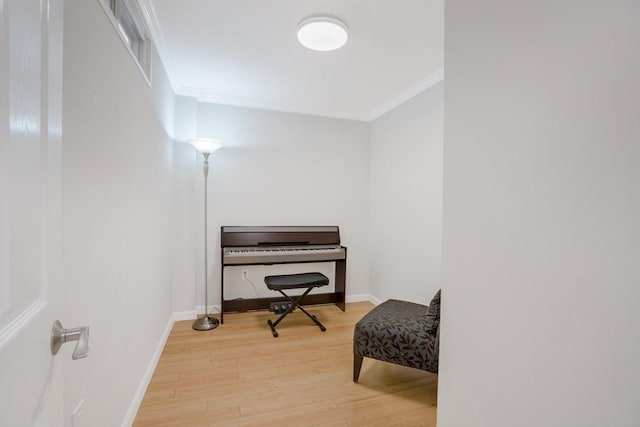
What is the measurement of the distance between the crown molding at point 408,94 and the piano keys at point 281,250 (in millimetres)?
1635

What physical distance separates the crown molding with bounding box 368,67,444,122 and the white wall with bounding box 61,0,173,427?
249 centimetres

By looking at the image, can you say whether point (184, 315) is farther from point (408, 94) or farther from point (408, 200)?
point (408, 94)

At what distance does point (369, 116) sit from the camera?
398cm

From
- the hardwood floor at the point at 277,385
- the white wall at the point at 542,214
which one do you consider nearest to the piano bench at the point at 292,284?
the hardwood floor at the point at 277,385

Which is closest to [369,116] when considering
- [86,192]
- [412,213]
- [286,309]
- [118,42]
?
[412,213]

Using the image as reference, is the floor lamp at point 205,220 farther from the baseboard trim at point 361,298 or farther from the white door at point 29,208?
the white door at point 29,208

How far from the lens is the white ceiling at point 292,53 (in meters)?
1.90

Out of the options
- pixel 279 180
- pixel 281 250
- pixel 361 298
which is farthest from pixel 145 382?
pixel 361 298

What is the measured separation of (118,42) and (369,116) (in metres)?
3.08

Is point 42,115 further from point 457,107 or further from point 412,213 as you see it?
point 412,213

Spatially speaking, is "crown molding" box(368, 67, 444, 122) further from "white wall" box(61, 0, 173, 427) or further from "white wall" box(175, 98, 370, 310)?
"white wall" box(61, 0, 173, 427)

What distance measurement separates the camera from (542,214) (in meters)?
0.75

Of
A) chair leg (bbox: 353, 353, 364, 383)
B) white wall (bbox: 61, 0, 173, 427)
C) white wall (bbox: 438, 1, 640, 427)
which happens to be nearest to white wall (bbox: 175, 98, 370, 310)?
white wall (bbox: 61, 0, 173, 427)

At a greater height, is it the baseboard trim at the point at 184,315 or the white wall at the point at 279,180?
the white wall at the point at 279,180
